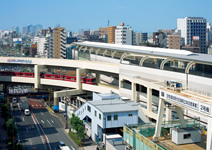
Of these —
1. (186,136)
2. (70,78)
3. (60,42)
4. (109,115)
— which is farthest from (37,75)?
(60,42)

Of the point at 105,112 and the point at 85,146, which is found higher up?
the point at 105,112

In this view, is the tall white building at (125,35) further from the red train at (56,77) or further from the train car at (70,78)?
the train car at (70,78)

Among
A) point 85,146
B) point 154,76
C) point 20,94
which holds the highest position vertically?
point 154,76

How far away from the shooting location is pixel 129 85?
3147 cm

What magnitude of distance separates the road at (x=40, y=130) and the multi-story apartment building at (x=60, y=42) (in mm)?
50115

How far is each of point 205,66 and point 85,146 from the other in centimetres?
1143

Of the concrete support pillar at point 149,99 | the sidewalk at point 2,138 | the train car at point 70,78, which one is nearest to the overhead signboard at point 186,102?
the concrete support pillar at point 149,99

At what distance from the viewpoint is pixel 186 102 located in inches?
546

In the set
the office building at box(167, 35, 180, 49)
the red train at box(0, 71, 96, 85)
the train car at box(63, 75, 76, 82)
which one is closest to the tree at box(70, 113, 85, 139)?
the red train at box(0, 71, 96, 85)

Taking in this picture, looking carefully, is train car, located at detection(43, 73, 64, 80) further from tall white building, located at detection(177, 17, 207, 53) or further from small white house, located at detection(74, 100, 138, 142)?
tall white building, located at detection(177, 17, 207, 53)

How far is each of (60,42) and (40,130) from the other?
197 feet

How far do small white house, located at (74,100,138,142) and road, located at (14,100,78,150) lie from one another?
2341 millimetres

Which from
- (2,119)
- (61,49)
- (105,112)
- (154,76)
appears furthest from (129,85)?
(61,49)

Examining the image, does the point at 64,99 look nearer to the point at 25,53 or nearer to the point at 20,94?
the point at 20,94
